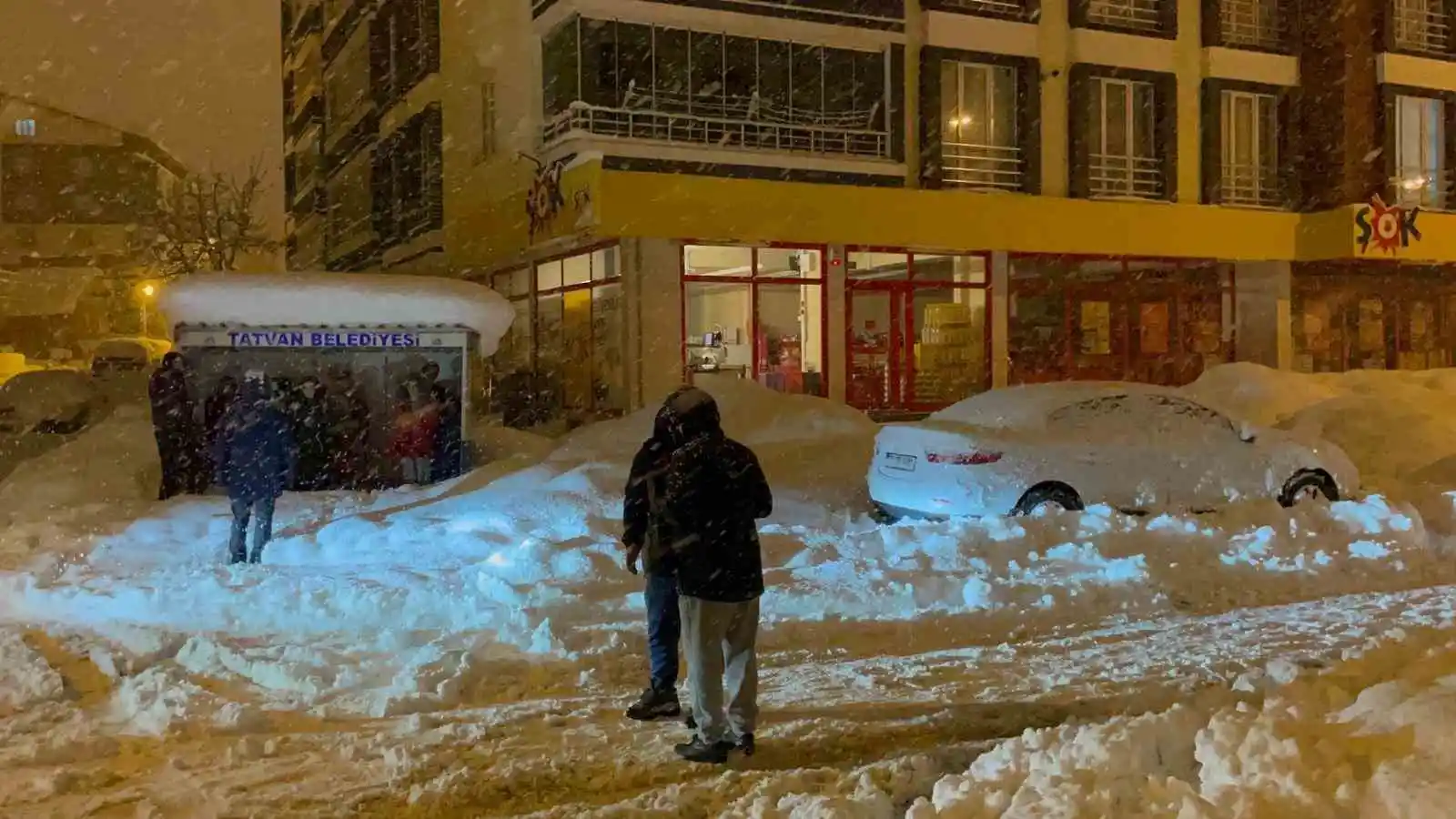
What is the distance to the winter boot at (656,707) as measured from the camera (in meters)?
6.07

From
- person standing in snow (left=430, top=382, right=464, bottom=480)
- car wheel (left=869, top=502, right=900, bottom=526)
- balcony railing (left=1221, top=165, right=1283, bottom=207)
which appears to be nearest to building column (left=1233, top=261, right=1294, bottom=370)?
balcony railing (left=1221, top=165, right=1283, bottom=207)

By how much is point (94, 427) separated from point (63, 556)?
8977 mm

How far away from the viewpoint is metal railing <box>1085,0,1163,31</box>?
23656mm

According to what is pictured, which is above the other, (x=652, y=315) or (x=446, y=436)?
(x=652, y=315)

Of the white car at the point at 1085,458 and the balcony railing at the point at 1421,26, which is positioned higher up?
the balcony railing at the point at 1421,26

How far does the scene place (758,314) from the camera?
820 inches

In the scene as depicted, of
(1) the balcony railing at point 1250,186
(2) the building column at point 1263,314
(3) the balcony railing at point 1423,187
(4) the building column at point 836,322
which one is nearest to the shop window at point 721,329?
(4) the building column at point 836,322

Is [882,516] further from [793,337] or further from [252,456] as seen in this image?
[793,337]

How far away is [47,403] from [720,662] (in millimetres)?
19509

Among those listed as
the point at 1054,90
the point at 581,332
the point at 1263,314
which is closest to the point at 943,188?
the point at 1054,90

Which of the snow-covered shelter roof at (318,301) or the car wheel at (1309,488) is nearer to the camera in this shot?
the car wheel at (1309,488)

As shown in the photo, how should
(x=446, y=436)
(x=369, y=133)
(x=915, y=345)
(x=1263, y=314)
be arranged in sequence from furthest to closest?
1. (x=369, y=133)
2. (x=1263, y=314)
3. (x=915, y=345)
4. (x=446, y=436)

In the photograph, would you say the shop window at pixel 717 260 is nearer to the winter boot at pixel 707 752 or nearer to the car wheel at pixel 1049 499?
the car wheel at pixel 1049 499

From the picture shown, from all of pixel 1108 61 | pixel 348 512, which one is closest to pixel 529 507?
pixel 348 512
